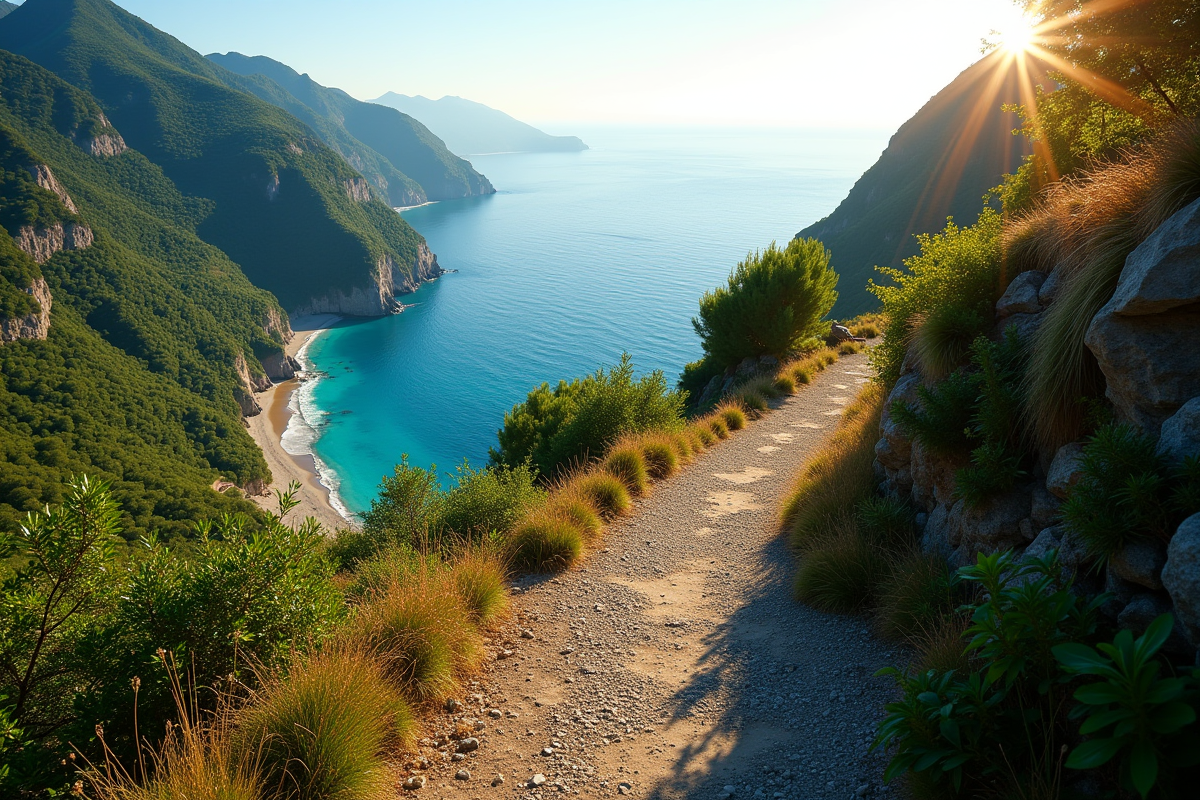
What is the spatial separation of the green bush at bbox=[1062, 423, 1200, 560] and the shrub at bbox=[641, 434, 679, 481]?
7.65 meters

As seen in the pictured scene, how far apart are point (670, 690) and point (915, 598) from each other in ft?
6.62

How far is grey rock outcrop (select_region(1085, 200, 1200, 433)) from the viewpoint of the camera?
118 inches

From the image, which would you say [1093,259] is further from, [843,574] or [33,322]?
[33,322]

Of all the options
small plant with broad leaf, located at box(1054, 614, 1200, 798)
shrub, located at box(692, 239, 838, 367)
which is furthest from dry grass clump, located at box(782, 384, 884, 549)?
shrub, located at box(692, 239, 838, 367)

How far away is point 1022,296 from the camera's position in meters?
4.97

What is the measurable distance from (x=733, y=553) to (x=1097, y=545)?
481 centimetres

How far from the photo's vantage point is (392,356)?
3103 inches

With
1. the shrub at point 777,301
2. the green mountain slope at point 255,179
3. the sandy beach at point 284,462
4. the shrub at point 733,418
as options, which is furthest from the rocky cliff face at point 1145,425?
the green mountain slope at point 255,179

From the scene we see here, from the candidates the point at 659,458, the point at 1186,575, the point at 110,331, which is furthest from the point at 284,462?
the point at 1186,575

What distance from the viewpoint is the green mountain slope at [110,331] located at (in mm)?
42906

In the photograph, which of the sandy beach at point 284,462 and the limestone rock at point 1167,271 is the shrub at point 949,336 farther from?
the sandy beach at point 284,462

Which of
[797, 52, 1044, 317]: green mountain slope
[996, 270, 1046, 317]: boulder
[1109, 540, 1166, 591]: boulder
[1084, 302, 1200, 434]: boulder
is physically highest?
[797, 52, 1044, 317]: green mountain slope

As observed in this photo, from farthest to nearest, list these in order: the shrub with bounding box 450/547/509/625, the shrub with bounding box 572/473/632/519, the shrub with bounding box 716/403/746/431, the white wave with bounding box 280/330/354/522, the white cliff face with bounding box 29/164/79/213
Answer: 1. the white cliff face with bounding box 29/164/79/213
2. the white wave with bounding box 280/330/354/522
3. the shrub with bounding box 716/403/746/431
4. the shrub with bounding box 572/473/632/519
5. the shrub with bounding box 450/547/509/625

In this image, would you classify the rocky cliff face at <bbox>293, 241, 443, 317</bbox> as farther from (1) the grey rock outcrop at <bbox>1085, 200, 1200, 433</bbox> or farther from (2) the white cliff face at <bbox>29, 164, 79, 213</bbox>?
(1) the grey rock outcrop at <bbox>1085, 200, 1200, 433</bbox>
